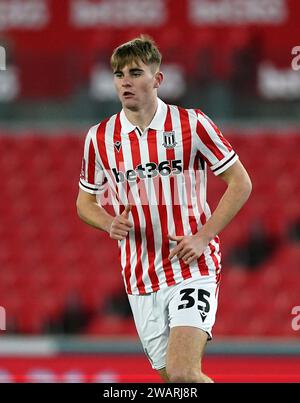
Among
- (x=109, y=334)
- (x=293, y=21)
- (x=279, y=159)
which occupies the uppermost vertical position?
(x=293, y=21)

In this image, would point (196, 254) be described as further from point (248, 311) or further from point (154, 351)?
point (248, 311)

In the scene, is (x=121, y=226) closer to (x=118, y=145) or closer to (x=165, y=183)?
(x=165, y=183)

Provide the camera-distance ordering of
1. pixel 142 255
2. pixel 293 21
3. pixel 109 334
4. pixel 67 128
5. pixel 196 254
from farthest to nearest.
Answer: pixel 67 128
pixel 293 21
pixel 109 334
pixel 142 255
pixel 196 254

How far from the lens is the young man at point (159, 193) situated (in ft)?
13.6

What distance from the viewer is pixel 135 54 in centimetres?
414

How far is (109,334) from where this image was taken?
374 inches

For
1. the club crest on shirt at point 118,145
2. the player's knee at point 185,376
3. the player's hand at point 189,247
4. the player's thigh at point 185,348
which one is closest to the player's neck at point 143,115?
the club crest on shirt at point 118,145

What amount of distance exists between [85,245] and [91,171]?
6.18m

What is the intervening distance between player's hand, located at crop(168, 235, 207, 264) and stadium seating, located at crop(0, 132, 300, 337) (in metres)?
5.31

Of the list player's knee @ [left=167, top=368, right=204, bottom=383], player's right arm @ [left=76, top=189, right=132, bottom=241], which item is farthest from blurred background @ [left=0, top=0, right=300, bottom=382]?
player's knee @ [left=167, top=368, right=204, bottom=383]

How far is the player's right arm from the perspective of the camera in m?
4.04

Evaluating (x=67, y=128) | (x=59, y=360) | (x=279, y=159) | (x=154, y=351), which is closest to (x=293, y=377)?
(x=59, y=360)

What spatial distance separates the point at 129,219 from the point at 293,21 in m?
6.75

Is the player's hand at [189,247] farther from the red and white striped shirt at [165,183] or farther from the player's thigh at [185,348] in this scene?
the player's thigh at [185,348]
